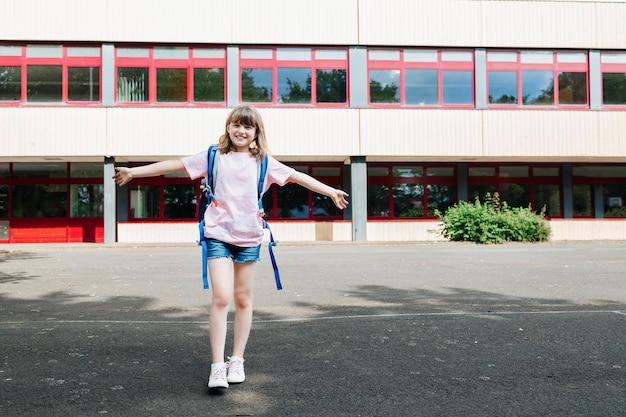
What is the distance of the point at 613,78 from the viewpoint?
23.0 m

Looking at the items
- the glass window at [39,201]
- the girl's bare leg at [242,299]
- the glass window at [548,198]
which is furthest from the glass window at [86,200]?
the girl's bare leg at [242,299]

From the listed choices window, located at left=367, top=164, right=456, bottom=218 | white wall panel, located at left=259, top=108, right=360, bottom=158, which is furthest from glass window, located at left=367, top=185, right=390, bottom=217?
white wall panel, located at left=259, top=108, right=360, bottom=158

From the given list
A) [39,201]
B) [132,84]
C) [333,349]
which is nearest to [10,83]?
[132,84]

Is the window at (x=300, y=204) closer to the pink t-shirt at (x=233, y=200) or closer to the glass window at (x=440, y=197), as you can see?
the glass window at (x=440, y=197)

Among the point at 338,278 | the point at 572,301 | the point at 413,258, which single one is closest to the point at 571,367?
the point at 572,301

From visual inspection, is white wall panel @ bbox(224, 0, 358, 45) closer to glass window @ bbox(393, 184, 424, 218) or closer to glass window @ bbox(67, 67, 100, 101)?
glass window @ bbox(67, 67, 100, 101)

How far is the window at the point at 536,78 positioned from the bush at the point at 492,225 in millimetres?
4951

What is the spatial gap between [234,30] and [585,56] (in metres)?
13.7

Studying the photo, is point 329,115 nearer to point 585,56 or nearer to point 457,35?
point 457,35

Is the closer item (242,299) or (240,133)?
(240,133)

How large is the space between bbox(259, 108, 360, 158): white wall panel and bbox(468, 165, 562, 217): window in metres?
5.75

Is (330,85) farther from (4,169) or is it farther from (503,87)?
(4,169)

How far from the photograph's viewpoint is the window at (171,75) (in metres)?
21.0

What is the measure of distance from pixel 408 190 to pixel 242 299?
20.2m
